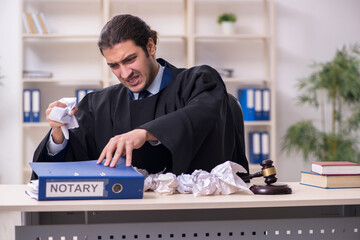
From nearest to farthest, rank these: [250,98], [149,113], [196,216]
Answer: [196,216], [149,113], [250,98]

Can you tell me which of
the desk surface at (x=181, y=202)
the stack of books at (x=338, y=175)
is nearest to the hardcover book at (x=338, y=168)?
the stack of books at (x=338, y=175)

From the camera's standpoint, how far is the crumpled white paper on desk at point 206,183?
163 cm

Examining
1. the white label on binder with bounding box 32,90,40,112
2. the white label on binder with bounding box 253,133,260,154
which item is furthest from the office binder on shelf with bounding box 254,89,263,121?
the white label on binder with bounding box 32,90,40,112

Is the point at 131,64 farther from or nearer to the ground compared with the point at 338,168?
farther from the ground

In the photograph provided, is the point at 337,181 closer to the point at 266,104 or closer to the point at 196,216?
the point at 196,216

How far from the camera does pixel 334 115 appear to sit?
17.5 feet

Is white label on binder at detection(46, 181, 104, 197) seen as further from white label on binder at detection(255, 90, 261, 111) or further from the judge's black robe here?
white label on binder at detection(255, 90, 261, 111)

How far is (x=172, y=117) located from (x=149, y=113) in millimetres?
351

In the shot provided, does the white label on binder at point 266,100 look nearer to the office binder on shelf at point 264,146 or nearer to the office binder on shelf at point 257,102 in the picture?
the office binder on shelf at point 257,102

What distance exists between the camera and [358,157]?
5.38m

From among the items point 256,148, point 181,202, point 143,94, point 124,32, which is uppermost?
point 124,32

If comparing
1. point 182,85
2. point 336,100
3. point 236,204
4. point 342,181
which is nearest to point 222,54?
point 336,100

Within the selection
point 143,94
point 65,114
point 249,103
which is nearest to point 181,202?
point 65,114

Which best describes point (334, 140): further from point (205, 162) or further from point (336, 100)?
point (205, 162)
